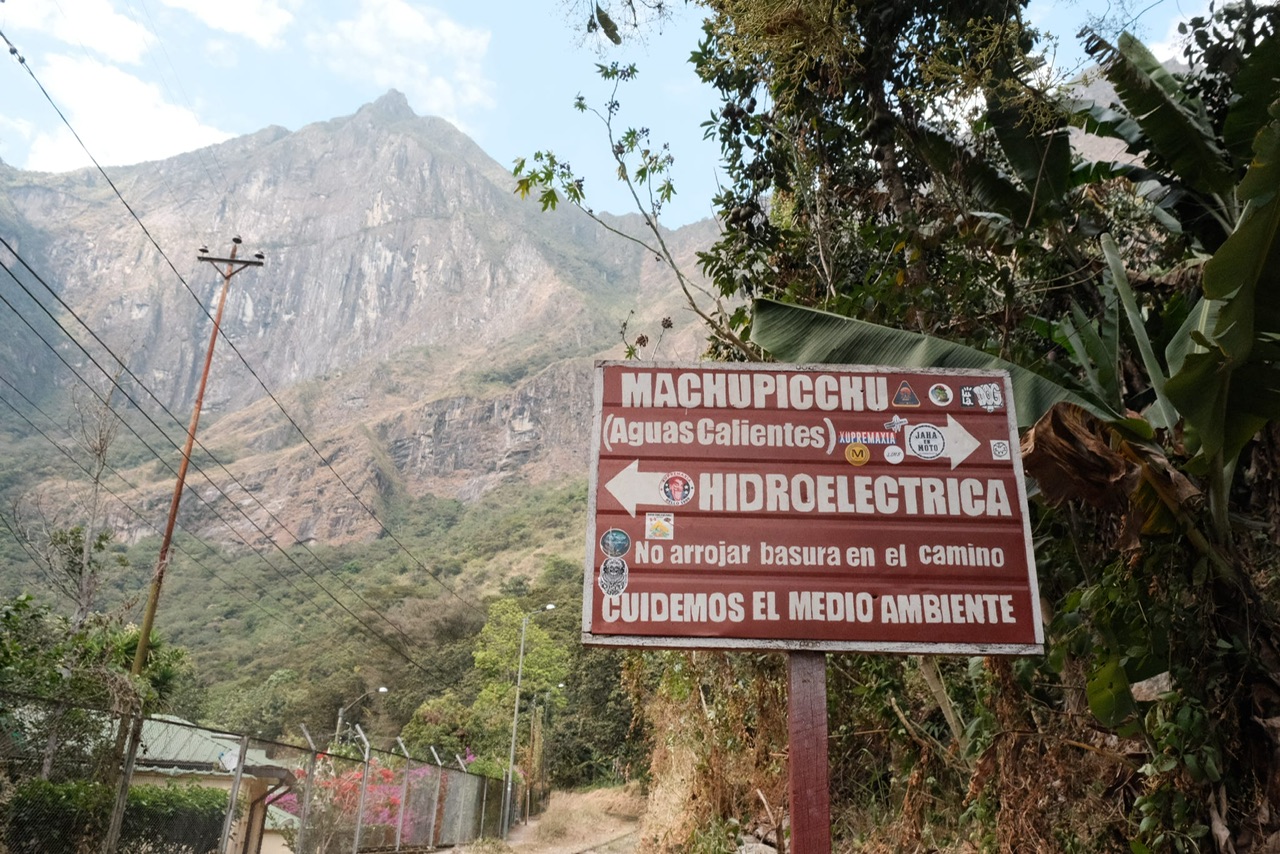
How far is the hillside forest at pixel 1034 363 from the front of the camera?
3826mm

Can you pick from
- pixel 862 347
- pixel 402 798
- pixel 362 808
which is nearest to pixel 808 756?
pixel 862 347

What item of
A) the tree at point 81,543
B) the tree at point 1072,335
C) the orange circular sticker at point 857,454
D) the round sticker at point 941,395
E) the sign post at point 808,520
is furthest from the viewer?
the tree at point 81,543

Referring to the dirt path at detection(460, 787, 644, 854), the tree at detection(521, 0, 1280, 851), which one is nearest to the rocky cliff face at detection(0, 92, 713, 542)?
the dirt path at detection(460, 787, 644, 854)

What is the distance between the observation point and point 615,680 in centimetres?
3384

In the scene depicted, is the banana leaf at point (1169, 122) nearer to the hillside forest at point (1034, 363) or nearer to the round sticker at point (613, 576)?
the hillside forest at point (1034, 363)

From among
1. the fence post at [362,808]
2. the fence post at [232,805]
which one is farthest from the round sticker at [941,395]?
the fence post at [362,808]

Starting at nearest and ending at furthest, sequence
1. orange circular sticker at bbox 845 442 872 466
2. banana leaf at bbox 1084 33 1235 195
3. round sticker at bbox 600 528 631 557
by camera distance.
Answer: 1. round sticker at bbox 600 528 631 557
2. orange circular sticker at bbox 845 442 872 466
3. banana leaf at bbox 1084 33 1235 195

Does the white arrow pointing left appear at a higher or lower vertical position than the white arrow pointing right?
lower

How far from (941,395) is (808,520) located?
76 centimetres

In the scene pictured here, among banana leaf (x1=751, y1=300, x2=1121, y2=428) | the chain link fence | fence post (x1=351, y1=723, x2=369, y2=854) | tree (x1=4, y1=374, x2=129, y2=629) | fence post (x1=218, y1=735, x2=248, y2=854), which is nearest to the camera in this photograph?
banana leaf (x1=751, y1=300, x2=1121, y2=428)

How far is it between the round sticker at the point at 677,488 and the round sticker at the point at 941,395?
39.7 inches

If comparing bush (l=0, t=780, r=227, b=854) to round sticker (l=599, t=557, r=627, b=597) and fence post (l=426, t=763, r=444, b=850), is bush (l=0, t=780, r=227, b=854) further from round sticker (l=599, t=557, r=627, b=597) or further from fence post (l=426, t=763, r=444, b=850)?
round sticker (l=599, t=557, r=627, b=597)

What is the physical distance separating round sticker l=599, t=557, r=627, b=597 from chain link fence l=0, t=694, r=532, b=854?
18.0 ft

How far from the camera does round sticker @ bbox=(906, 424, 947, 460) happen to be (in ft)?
10.7
